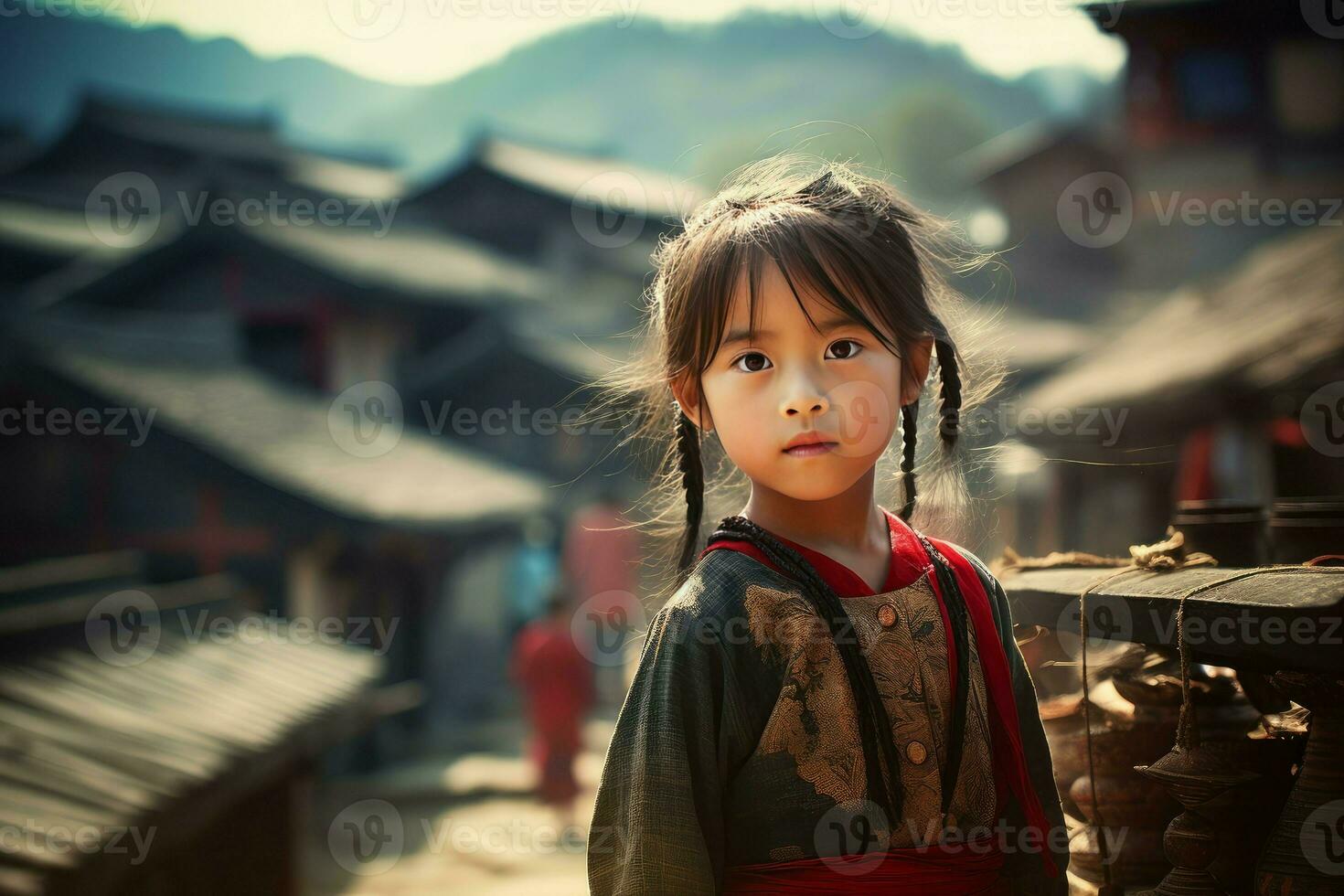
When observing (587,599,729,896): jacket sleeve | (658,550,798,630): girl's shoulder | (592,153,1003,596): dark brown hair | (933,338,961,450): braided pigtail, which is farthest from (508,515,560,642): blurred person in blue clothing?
(587,599,729,896): jacket sleeve

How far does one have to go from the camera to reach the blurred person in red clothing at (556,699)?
44.8ft

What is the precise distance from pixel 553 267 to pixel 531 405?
6.53 meters

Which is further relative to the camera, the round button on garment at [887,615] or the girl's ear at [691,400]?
the girl's ear at [691,400]

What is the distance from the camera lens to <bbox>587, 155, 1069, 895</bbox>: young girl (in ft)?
6.03

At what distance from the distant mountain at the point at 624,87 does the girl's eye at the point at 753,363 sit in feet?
210

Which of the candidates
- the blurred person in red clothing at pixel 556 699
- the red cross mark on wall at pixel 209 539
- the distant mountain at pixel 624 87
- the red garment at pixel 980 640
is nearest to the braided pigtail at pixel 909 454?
the red garment at pixel 980 640

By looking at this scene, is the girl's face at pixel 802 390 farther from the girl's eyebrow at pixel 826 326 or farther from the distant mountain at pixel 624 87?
the distant mountain at pixel 624 87

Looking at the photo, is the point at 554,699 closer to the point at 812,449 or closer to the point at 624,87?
the point at 812,449

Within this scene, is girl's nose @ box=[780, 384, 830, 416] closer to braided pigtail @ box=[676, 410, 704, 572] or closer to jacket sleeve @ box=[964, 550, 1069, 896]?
braided pigtail @ box=[676, 410, 704, 572]

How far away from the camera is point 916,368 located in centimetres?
222

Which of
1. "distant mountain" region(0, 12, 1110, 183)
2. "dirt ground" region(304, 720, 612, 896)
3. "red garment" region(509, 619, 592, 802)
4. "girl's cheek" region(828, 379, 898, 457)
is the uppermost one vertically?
"distant mountain" region(0, 12, 1110, 183)

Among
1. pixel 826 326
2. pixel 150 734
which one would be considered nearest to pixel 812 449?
pixel 826 326

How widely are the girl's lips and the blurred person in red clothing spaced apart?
1153 cm

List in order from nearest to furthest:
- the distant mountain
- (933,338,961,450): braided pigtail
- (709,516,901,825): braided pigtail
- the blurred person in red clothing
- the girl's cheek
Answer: (709,516,901,825): braided pigtail → the girl's cheek → (933,338,961,450): braided pigtail → the blurred person in red clothing → the distant mountain
